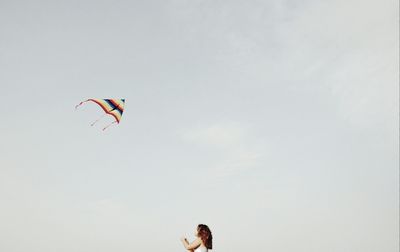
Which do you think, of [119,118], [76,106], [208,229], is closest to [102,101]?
[119,118]

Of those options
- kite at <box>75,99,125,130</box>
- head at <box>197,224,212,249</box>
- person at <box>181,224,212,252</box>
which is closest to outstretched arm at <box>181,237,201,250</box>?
person at <box>181,224,212,252</box>

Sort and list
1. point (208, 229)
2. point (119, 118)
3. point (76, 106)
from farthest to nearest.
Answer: point (119, 118), point (76, 106), point (208, 229)

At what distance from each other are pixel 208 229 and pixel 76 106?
23.9 feet

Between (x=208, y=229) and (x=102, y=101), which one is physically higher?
(x=102, y=101)

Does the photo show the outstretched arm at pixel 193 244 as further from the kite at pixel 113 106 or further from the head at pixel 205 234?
the kite at pixel 113 106

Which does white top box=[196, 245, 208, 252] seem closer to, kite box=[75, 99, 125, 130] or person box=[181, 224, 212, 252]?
person box=[181, 224, 212, 252]

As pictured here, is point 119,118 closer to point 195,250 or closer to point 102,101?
point 102,101

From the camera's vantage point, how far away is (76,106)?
1262 cm

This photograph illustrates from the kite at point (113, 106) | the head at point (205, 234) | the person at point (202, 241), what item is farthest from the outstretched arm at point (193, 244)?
the kite at point (113, 106)

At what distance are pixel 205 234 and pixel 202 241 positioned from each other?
165 millimetres

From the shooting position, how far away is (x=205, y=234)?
7801mm

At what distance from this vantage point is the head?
7787 mm

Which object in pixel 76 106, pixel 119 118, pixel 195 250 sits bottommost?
pixel 195 250

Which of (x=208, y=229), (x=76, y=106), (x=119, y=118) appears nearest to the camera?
(x=208, y=229)
